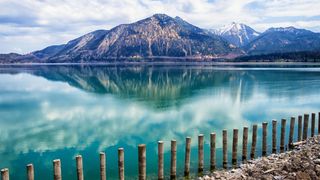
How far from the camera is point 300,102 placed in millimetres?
49406

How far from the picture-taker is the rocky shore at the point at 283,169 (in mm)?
15875

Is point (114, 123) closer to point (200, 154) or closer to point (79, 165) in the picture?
point (200, 154)

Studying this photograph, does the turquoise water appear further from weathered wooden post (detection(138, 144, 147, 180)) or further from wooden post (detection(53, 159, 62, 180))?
wooden post (detection(53, 159, 62, 180))

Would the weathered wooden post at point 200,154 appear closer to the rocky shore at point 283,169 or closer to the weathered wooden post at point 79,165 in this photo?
the rocky shore at point 283,169

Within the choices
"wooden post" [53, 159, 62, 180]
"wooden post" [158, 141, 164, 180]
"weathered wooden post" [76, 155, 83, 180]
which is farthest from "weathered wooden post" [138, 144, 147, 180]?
"wooden post" [53, 159, 62, 180]

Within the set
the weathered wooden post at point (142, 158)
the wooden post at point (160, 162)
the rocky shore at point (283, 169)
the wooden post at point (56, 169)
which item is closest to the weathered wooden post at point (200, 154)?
the rocky shore at point (283, 169)

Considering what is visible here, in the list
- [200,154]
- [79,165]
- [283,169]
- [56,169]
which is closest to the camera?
[56,169]

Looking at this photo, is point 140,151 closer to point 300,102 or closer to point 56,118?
point 56,118

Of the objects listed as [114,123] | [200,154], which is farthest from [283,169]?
[114,123]

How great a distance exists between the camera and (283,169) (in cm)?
1705

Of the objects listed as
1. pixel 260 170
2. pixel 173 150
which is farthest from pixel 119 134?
pixel 260 170

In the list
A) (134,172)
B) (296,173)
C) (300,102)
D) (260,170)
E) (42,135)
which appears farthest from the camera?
(300,102)

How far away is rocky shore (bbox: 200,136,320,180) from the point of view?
1588 centimetres

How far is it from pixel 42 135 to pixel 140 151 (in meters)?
16.7
